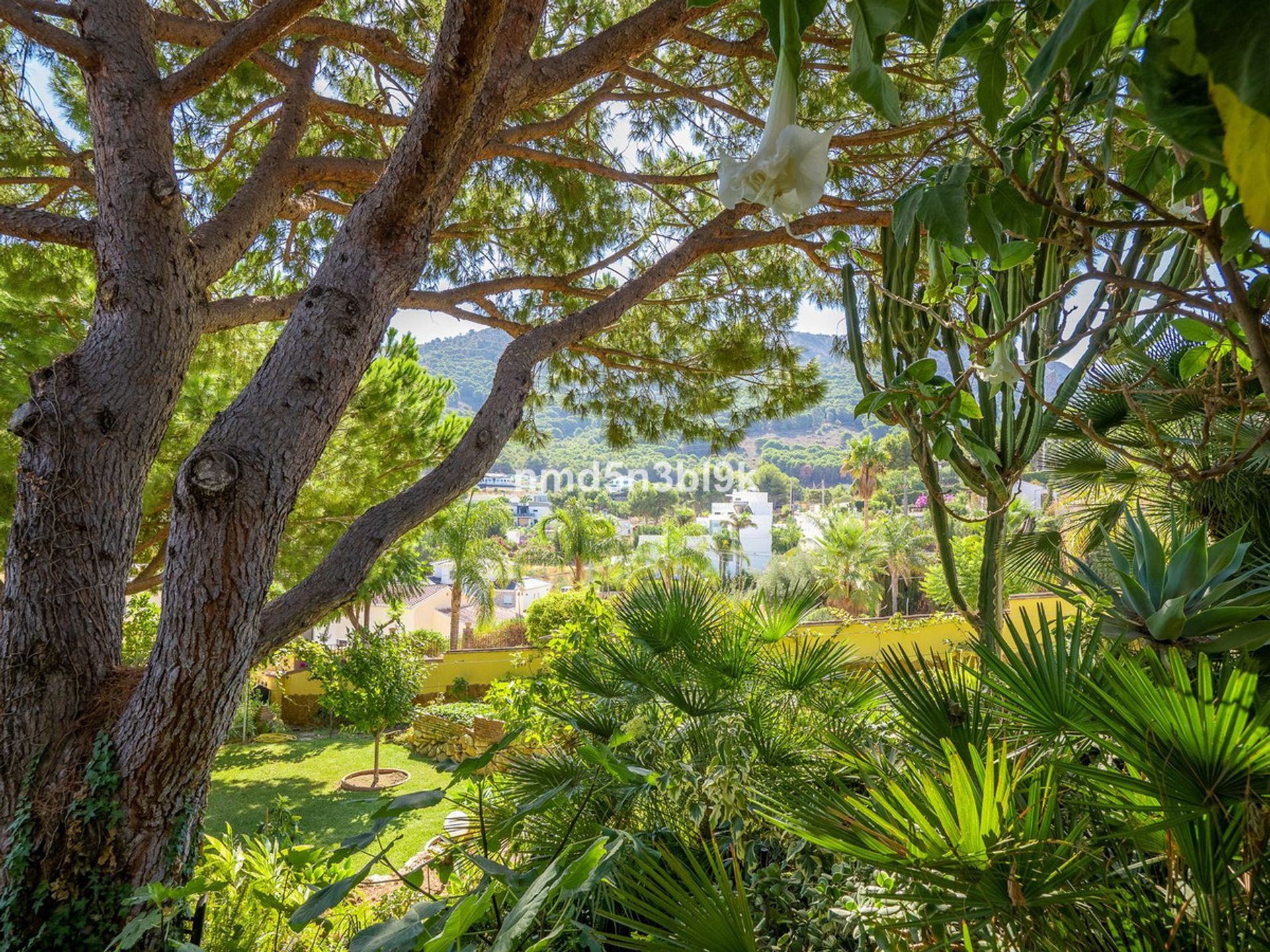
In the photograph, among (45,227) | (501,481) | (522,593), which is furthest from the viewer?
(501,481)

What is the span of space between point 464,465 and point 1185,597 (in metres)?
1.97

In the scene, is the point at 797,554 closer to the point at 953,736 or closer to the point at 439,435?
the point at 439,435

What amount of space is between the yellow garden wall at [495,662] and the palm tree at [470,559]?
3111 millimetres

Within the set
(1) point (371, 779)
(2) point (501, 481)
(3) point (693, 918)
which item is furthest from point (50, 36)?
(2) point (501, 481)

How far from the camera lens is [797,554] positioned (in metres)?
26.2

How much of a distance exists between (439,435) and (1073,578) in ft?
18.6

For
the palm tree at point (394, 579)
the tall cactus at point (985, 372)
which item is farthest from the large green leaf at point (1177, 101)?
the palm tree at point (394, 579)

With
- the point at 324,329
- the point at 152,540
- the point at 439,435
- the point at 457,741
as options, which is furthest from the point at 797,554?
the point at 324,329

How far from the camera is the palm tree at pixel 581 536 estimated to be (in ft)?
66.6

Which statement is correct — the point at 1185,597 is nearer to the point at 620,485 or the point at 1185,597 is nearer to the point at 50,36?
the point at 50,36

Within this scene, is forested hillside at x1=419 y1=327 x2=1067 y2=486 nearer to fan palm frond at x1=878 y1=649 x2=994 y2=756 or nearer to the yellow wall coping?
the yellow wall coping

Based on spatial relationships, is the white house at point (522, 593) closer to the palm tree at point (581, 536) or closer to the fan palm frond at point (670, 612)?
the palm tree at point (581, 536)

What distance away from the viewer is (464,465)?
2.41 meters

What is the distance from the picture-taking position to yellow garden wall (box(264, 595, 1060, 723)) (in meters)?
9.26
